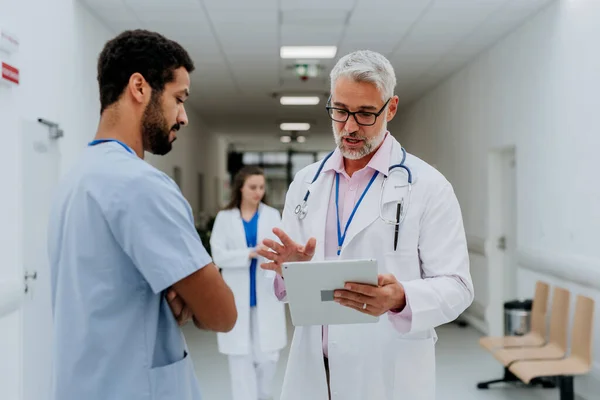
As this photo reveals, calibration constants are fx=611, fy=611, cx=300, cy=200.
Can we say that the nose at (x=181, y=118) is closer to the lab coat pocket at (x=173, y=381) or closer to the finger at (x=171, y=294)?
the finger at (x=171, y=294)

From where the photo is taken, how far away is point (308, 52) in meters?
6.46

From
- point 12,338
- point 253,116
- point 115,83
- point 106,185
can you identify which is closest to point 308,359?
point 106,185

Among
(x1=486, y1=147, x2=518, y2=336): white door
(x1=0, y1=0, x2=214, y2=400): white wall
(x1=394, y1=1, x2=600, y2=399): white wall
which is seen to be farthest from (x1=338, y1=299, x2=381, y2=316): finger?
(x1=486, y1=147, x2=518, y2=336): white door

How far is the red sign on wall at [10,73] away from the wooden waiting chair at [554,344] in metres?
3.39

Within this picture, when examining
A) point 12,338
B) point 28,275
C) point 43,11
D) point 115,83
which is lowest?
point 12,338

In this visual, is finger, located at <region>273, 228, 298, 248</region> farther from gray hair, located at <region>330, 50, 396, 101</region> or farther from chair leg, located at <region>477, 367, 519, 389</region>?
chair leg, located at <region>477, 367, 519, 389</region>

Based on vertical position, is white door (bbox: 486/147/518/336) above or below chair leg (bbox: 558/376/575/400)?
above

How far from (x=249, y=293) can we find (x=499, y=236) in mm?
3335

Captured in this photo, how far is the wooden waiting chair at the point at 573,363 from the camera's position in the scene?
3621 millimetres

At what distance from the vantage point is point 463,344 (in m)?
5.95

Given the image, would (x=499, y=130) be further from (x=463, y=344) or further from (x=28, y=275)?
(x=28, y=275)

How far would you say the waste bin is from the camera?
4645 millimetres

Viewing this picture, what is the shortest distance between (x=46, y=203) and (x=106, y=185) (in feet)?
9.90

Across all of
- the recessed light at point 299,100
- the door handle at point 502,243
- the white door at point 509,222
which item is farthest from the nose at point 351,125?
the recessed light at point 299,100
